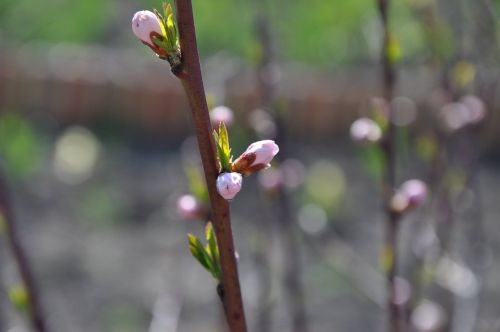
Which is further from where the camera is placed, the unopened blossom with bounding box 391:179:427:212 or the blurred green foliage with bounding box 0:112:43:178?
the blurred green foliage with bounding box 0:112:43:178

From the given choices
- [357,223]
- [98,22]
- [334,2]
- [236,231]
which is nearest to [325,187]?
[357,223]

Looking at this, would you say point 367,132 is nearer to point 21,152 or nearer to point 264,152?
point 264,152

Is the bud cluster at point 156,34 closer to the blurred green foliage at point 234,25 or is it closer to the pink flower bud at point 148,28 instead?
the pink flower bud at point 148,28

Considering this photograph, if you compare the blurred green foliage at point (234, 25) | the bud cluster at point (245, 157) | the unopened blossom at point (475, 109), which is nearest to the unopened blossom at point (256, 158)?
the bud cluster at point (245, 157)

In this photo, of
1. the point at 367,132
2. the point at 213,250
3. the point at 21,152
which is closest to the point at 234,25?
the point at 21,152

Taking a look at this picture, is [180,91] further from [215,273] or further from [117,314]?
[215,273]

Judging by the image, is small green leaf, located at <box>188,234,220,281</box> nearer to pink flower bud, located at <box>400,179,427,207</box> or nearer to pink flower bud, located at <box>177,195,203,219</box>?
pink flower bud, located at <box>177,195,203,219</box>

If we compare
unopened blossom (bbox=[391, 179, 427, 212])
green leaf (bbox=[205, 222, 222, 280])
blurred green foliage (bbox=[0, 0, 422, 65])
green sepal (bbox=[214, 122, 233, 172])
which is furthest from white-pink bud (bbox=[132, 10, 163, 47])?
blurred green foliage (bbox=[0, 0, 422, 65])
